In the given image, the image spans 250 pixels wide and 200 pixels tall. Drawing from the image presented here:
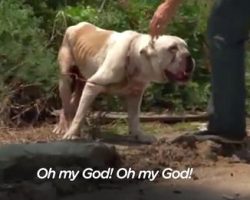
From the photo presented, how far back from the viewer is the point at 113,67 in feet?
20.3

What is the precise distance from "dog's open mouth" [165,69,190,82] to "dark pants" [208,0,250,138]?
471mm

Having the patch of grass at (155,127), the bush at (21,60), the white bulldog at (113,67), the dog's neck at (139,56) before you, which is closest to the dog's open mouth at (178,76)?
the white bulldog at (113,67)

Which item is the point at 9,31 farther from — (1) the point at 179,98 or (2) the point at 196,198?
(2) the point at 196,198

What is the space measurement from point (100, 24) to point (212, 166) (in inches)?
119

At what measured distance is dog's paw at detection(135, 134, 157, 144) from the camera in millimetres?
6238

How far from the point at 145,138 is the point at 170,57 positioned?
27.9 inches

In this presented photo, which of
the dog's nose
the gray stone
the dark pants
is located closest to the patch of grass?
the dog's nose

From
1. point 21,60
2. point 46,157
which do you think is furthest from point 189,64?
point 46,157

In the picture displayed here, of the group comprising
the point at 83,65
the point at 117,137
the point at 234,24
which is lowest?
the point at 117,137

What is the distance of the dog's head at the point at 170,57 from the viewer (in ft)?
19.5

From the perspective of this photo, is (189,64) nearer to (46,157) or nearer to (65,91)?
(65,91)

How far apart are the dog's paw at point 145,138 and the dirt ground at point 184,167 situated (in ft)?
0.24

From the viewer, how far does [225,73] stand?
5461 millimetres

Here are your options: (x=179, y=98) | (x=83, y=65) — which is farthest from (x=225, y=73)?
(x=179, y=98)
